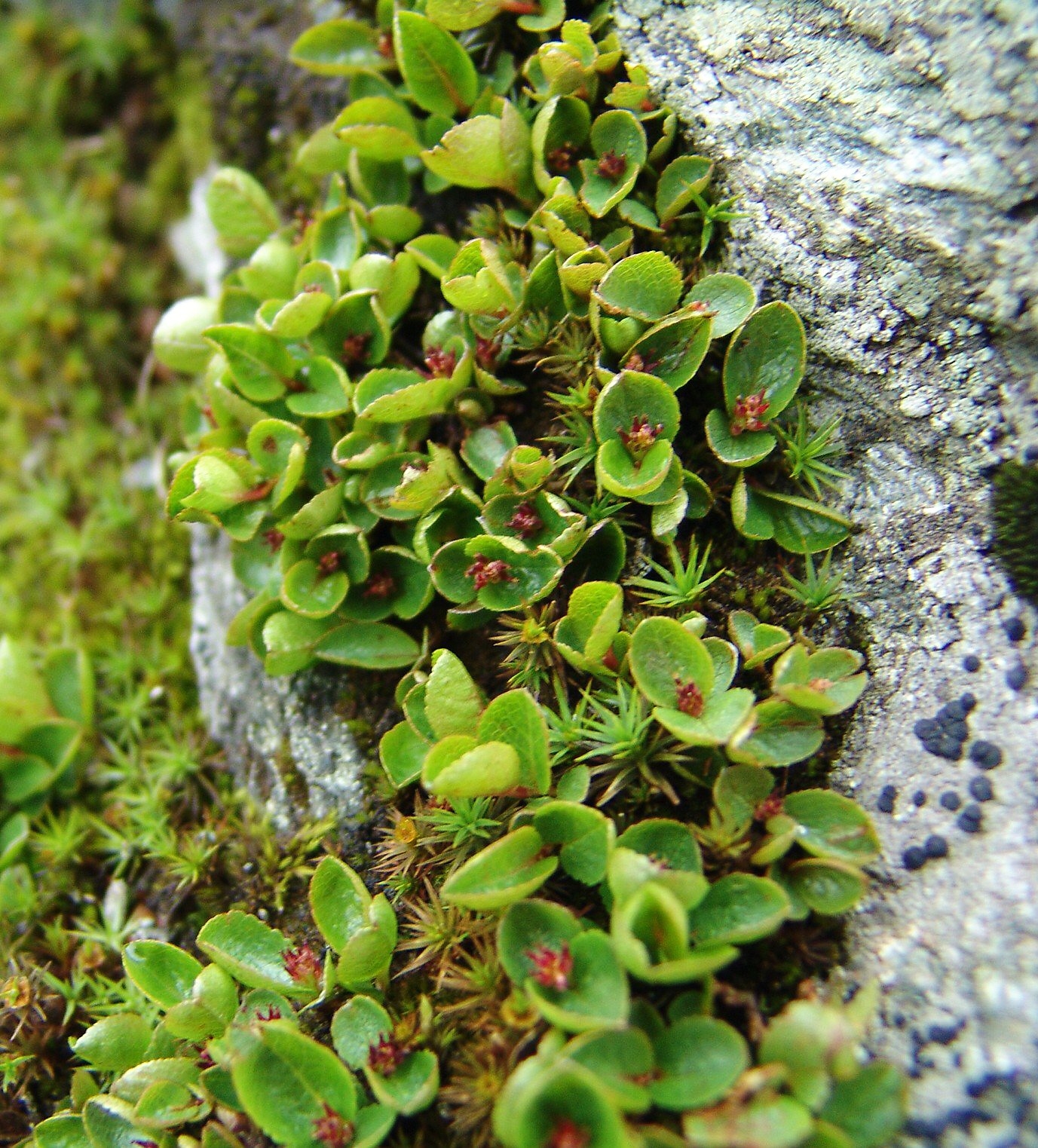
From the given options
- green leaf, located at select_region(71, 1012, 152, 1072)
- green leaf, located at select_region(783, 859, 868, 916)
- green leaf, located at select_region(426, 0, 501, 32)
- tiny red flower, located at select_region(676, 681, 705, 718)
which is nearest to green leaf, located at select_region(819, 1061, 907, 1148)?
green leaf, located at select_region(783, 859, 868, 916)

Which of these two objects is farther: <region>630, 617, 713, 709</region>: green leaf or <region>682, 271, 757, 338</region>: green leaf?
<region>682, 271, 757, 338</region>: green leaf

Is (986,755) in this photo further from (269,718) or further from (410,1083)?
(269,718)

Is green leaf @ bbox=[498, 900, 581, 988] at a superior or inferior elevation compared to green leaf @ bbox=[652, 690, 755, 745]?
inferior

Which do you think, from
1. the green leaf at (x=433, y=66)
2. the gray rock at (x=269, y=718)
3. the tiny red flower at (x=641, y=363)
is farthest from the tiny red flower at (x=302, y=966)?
the green leaf at (x=433, y=66)

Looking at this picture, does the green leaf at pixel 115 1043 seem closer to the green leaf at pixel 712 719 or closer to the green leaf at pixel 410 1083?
the green leaf at pixel 410 1083

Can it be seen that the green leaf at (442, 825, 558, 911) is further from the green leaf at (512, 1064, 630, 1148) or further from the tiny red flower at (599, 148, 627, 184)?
the tiny red flower at (599, 148, 627, 184)
